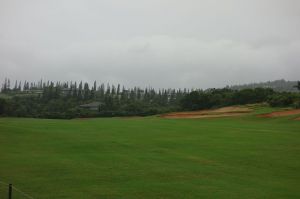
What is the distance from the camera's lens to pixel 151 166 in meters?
20.0

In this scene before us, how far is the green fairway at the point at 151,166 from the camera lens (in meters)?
15.2

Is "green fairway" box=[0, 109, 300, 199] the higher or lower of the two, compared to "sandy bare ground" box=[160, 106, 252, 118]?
lower

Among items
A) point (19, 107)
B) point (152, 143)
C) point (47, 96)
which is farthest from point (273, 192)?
point (47, 96)

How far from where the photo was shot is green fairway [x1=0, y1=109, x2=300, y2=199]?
15.2 m

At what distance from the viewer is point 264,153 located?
80.2 ft

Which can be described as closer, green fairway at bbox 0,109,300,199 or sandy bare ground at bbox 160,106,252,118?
green fairway at bbox 0,109,300,199

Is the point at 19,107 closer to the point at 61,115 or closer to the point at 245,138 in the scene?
the point at 61,115

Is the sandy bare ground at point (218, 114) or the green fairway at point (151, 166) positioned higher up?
the sandy bare ground at point (218, 114)

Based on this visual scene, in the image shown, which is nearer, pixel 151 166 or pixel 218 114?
pixel 151 166

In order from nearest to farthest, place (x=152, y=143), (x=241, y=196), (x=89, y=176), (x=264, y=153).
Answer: (x=241, y=196), (x=89, y=176), (x=264, y=153), (x=152, y=143)

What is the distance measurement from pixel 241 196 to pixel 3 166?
11.2 m

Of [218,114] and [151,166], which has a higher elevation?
[218,114]

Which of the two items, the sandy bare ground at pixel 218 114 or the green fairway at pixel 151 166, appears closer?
the green fairway at pixel 151 166

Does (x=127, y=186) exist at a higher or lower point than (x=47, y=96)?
lower
